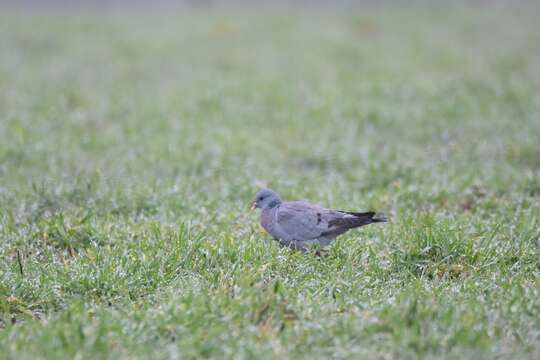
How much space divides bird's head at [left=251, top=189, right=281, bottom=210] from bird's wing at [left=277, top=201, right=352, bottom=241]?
206mm

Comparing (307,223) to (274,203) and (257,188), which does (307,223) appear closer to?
(274,203)

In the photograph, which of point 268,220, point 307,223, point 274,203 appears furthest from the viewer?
point 274,203

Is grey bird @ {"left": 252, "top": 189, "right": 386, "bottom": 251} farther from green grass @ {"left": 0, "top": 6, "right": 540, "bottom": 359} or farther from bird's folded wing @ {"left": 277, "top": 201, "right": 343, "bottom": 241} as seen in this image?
green grass @ {"left": 0, "top": 6, "right": 540, "bottom": 359}

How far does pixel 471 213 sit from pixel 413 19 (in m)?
13.8

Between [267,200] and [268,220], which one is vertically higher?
[267,200]

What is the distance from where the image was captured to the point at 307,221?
525 centimetres

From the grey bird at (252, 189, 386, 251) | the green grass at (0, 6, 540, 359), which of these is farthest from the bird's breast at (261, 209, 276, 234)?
the green grass at (0, 6, 540, 359)

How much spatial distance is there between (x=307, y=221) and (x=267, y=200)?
53cm

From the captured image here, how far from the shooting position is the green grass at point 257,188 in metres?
3.86

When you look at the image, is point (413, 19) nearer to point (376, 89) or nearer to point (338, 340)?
point (376, 89)

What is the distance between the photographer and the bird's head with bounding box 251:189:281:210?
562cm

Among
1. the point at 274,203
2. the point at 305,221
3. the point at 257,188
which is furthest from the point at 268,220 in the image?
the point at 257,188

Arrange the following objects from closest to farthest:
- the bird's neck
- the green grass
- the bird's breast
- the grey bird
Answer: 1. the green grass
2. the grey bird
3. the bird's breast
4. the bird's neck

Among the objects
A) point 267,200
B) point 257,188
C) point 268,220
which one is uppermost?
point 267,200
